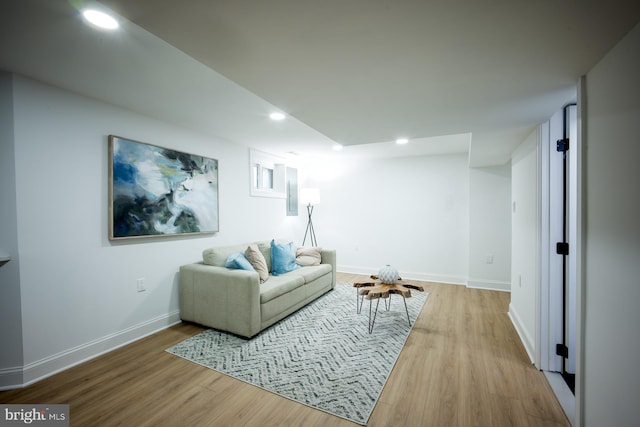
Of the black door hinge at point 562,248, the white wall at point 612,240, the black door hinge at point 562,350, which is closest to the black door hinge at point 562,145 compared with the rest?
the black door hinge at point 562,248

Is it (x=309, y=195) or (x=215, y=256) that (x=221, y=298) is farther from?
(x=309, y=195)

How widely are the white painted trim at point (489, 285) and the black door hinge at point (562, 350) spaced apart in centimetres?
239

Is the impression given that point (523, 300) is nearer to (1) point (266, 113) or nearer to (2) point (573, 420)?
(2) point (573, 420)

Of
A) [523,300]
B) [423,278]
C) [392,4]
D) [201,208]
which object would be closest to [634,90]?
[392,4]

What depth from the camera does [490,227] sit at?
436 centimetres

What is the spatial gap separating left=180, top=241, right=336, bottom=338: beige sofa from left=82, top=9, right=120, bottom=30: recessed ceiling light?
2050mm

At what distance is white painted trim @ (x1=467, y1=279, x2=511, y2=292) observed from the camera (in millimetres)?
4277

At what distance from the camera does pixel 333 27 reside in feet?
3.38

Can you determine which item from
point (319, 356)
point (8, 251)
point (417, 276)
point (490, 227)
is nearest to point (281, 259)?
point (319, 356)

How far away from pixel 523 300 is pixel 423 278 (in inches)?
87.3

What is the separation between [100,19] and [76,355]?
2527 mm

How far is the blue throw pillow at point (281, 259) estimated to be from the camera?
11.8ft

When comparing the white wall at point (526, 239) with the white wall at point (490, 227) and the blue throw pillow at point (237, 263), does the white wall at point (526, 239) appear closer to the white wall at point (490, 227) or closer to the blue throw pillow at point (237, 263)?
the white wall at point (490, 227)

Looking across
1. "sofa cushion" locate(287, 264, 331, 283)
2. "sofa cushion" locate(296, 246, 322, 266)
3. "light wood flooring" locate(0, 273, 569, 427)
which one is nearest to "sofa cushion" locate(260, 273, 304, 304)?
"sofa cushion" locate(287, 264, 331, 283)
